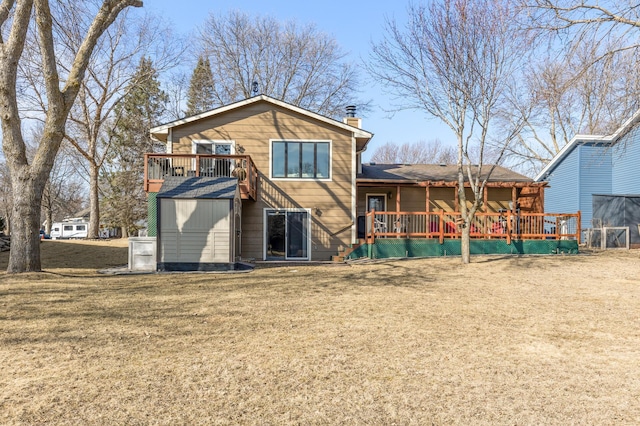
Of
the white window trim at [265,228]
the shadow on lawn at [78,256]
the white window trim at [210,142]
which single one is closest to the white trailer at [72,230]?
the shadow on lawn at [78,256]

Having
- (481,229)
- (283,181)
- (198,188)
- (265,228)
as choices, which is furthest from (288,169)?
(481,229)

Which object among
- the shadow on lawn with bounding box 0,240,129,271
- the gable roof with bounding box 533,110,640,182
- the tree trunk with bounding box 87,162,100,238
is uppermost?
the gable roof with bounding box 533,110,640,182

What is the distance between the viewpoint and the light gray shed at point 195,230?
1112 cm

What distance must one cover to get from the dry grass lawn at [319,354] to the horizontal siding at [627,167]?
14.8m

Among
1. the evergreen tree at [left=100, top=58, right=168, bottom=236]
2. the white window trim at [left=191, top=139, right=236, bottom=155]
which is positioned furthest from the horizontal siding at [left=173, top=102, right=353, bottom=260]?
the evergreen tree at [left=100, top=58, right=168, bottom=236]

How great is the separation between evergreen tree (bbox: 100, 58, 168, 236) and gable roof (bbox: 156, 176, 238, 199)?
832 inches

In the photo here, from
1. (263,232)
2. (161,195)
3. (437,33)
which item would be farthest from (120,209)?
(437,33)

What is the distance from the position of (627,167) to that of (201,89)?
28.8 m

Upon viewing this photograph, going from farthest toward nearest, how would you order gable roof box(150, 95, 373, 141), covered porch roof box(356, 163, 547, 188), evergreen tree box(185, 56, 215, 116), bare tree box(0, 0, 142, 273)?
1. evergreen tree box(185, 56, 215, 116)
2. covered porch roof box(356, 163, 547, 188)
3. gable roof box(150, 95, 373, 141)
4. bare tree box(0, 0, 142, 273)

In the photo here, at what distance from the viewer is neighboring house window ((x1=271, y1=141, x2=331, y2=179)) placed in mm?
14969

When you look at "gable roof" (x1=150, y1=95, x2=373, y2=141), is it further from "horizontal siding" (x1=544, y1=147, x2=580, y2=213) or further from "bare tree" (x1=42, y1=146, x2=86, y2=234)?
"bare tree" (x1=42, y1=146, x2=86, y2=234)

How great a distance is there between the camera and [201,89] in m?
33.3

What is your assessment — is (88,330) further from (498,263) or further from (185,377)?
(498,263)

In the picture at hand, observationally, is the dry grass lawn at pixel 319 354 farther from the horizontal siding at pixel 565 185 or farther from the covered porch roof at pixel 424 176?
the horizontal siding at pixel 565 185
